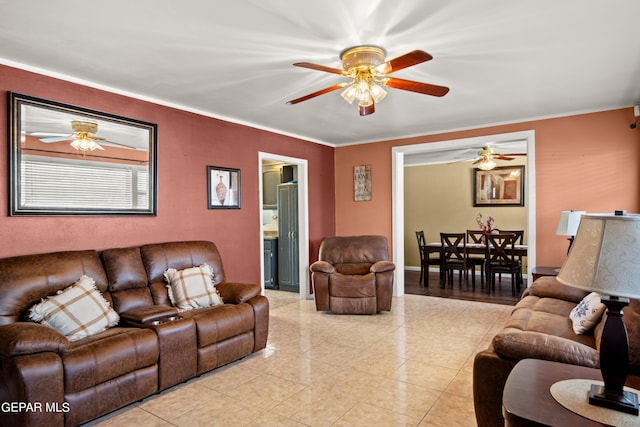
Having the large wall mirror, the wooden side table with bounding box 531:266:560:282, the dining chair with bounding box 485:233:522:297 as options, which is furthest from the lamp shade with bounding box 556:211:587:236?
the large wall mirror

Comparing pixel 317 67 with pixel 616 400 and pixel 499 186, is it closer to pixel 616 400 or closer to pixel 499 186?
pixel 616 400

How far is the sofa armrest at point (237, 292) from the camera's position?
11.3 ft

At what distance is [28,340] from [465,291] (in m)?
5.60

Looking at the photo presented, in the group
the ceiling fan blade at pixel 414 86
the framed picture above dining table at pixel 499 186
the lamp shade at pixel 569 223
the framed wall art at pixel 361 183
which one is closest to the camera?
the ceiling fan blade at pixel 414 86

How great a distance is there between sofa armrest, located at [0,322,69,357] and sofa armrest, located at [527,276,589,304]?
149 inches

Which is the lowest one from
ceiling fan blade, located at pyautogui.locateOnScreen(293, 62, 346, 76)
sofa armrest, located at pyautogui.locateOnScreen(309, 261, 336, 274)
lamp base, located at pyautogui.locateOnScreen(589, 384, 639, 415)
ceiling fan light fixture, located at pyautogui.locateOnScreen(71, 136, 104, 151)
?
sofa armrest, located at pyautogui.locateOnScreen(309, 261, 336, 274)

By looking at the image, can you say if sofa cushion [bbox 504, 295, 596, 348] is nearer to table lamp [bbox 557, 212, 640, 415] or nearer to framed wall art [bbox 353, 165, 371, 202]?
table lamp [bbox 557, 212, 640, 415]

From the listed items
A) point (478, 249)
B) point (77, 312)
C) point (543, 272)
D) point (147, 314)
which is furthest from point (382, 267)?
point (77, 312)

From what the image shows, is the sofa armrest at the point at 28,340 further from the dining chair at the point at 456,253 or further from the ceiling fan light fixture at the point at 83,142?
the dining chair at the point at 456,253

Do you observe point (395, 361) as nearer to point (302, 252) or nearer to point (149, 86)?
point (302, 252)

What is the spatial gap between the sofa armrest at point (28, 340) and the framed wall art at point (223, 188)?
2.25m

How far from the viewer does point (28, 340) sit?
81.8 inches

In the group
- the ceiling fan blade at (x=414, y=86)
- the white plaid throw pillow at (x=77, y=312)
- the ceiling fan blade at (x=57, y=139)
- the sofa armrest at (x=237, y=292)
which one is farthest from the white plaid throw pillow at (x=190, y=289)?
the ceiling fan blade at (x=414, y=86)

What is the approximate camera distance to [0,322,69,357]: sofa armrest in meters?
2.05
